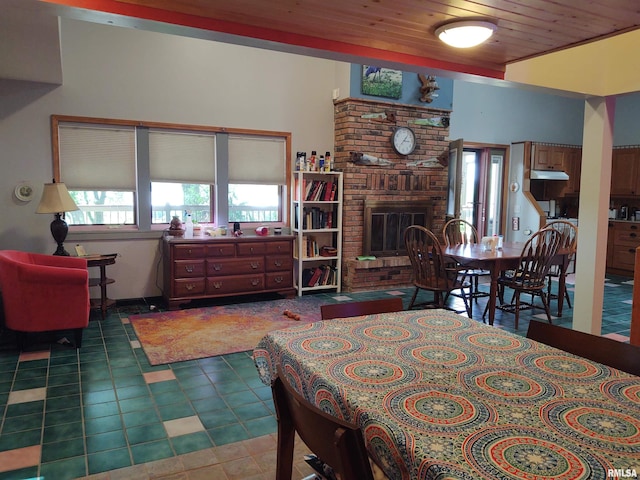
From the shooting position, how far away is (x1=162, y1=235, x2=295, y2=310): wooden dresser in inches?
201

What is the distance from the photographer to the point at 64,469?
7.43ft

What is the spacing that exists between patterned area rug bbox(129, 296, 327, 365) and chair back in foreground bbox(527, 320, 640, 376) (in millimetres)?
2522

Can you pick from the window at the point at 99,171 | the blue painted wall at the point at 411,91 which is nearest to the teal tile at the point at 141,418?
the window at the point at 99,171


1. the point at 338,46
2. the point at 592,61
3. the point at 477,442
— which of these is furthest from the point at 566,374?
the point at 592,61

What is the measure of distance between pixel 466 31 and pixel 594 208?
2036 mm

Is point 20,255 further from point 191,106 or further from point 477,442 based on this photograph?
point 477,442

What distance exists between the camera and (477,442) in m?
1.16

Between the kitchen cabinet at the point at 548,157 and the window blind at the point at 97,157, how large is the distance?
6073 millimetres

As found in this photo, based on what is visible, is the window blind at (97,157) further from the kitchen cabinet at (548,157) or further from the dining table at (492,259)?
the kitchen cabinet at (548,157)

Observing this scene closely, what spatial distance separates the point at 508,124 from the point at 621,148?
6.53ft

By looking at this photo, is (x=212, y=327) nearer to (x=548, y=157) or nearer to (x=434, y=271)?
(x=434, y=271)

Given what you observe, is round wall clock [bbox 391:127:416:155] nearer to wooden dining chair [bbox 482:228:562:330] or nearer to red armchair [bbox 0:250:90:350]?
wooden dining chair [bbox 482:228:562:330]

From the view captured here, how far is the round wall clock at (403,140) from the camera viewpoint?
20.6ft

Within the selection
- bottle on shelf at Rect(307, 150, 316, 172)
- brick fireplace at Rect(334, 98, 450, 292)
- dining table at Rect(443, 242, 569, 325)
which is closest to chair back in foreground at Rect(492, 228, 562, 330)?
dining table at Rect(443, 242, 569, 325)
